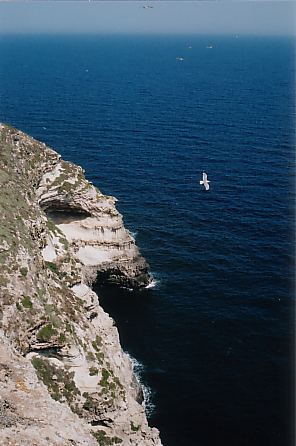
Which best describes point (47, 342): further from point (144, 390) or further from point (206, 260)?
point (206, 260)

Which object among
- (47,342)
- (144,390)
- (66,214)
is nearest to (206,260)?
(66,214)

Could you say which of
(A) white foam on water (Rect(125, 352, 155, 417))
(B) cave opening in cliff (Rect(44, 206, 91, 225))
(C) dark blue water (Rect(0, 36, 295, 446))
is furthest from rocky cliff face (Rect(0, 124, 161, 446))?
(C) dark blue water (Rect(0, 36, 295, 446))

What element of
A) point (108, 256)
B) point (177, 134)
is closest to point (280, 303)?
point (108, 256)

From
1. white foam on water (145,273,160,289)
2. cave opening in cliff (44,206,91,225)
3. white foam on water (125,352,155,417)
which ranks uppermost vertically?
cave opening in cliff (44,206,91,225)

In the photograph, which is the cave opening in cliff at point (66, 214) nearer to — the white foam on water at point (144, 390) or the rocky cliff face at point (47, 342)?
the rocky cliff face at point (47, 342)

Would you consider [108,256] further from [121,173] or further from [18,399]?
[18,399]

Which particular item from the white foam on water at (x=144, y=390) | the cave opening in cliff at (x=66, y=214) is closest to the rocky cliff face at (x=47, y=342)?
the white foam on water at (x=144, y=390)

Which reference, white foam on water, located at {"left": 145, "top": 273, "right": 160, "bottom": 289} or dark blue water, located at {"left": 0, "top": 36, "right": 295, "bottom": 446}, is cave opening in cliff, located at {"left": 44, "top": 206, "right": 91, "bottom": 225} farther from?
white foam on water, located at {"left": 145, "top": 273, "right": 160, "bottom": 289}
